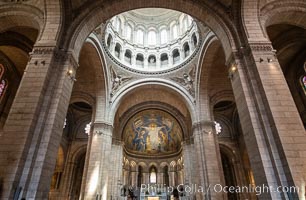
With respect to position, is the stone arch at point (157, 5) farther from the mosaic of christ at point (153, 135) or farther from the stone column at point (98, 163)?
the mosaic of christ at point (153, 135)

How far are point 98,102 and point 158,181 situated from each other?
63.2 ft

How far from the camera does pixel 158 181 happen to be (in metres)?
29.3

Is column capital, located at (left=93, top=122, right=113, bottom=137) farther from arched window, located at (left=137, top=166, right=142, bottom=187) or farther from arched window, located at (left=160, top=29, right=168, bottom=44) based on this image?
arched window, located at (left=137, top=166, right=142, bottom=187)

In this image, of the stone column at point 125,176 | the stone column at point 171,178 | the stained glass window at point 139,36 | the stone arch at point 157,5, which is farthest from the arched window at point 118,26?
the stone column at point 171,178

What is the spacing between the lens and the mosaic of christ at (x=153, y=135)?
2502 centimetres

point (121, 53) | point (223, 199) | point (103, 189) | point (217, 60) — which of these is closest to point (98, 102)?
point (121, 53)

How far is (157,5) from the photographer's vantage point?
10.0m

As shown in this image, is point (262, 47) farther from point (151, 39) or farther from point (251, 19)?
point (151, 39)

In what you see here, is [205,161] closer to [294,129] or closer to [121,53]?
[294,129]

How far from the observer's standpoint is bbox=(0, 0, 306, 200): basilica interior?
5945mm

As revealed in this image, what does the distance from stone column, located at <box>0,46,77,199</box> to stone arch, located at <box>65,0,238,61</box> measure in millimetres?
1487

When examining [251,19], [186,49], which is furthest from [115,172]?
[251,19]

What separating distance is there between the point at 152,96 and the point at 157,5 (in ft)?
40.4

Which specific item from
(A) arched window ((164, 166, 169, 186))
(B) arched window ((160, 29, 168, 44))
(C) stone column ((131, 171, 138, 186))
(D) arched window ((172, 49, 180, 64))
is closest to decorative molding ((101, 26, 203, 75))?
(D) arched window ((172, 49, 180, 64))
